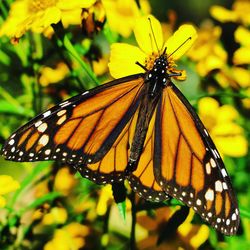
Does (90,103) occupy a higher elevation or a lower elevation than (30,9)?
lower

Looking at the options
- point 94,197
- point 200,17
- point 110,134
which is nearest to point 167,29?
point 94,197

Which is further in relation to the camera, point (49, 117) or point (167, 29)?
point (167, 29)

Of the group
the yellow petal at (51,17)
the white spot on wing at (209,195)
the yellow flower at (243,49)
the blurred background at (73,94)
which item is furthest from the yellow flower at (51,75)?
the white spot on wing at (209,195)

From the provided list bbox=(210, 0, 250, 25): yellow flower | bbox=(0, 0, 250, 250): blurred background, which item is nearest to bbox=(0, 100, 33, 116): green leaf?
bbox=(0, 0, 250, 250): blurred background

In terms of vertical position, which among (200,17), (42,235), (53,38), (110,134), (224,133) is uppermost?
(200,17)

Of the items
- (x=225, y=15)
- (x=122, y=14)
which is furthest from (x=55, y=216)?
(x=225, y=15)

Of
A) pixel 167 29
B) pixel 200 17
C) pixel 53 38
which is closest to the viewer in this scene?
pixel 53 38

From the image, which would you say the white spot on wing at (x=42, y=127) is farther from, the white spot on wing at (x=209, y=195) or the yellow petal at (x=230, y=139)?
the yellow petal at (x=230, y=139)

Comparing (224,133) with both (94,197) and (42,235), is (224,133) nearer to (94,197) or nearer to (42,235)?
(94,197)
